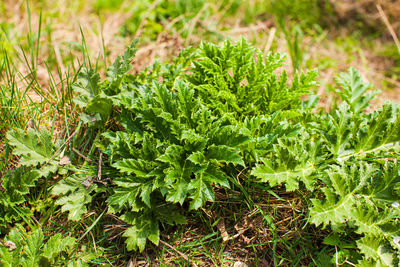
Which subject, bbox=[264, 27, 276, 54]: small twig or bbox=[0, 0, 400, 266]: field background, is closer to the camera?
bbox=[0, 0, 400, 266]: field background

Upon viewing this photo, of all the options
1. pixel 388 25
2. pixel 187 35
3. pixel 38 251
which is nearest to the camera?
pixel 38 251

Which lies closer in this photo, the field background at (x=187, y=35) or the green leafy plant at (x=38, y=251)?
the green leafy plant at (x=38, y=251)

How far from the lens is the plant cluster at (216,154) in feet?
7.53

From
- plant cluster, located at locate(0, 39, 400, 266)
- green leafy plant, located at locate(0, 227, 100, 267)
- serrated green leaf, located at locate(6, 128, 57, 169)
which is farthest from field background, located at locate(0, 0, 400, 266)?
green leafy plant, located at locate(0, 227, 100, 267)

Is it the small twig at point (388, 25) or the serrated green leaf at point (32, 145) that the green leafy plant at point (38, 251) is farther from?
the small twig at point (388, 25)

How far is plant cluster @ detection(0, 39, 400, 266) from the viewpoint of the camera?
7.53 feet

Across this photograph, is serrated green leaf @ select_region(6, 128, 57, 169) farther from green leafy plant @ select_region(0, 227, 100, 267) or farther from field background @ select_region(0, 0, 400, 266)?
green leafy plant @ select_region(0, 227, 100, 267)

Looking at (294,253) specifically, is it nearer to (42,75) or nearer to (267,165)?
(267,165)

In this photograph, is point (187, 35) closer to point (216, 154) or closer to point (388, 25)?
point (216, 154)

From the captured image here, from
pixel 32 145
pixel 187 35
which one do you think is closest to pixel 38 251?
pixel 32 145

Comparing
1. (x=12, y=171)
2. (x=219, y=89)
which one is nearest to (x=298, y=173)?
(x=219, y=89)

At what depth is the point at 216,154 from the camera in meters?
2.40

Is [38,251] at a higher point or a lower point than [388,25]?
lower

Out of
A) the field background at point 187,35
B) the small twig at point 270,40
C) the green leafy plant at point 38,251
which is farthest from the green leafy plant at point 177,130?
the small twig at point 270,40
